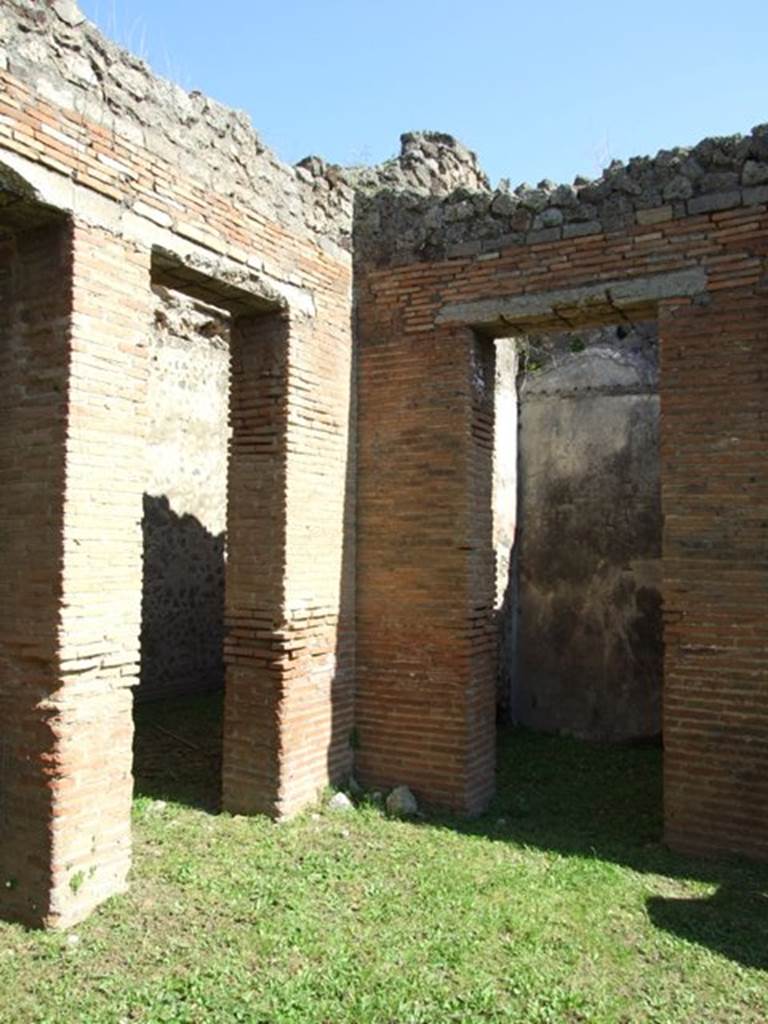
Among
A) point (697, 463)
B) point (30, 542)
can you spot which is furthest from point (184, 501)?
point (697, 463)

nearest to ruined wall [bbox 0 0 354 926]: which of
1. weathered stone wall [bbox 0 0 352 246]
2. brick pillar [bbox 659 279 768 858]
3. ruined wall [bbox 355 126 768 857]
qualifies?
weathered stone wall [bbox 0 0 352 246]

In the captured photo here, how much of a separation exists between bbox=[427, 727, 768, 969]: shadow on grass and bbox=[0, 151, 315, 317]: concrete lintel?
4170 millimetres

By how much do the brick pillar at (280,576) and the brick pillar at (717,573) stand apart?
2.59 meters

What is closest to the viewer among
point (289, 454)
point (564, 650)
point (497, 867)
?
point (497, 867)

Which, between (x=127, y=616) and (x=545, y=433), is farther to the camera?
(x=545, y=433)

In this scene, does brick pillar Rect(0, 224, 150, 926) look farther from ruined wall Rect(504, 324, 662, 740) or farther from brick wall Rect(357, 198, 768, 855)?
ruined wall Rect(504, 324, 662, 740)

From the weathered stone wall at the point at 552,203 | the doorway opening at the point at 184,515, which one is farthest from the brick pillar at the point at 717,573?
the doorway opening at the point at 184,515

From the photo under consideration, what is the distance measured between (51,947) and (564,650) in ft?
21.1

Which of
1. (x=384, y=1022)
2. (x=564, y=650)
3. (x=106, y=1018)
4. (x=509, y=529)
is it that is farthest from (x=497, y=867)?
(x=509, y=529)

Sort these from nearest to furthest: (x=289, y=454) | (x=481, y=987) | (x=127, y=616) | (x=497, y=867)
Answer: (x=481, y=987)
(x=127, y=616)
(x=497, y=867)
(x=289, y=454)

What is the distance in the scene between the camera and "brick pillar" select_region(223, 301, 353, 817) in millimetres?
6223

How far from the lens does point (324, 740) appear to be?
662 cm

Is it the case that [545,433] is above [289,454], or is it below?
above

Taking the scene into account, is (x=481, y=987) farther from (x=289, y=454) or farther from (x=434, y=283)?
(x=434, y=283)
